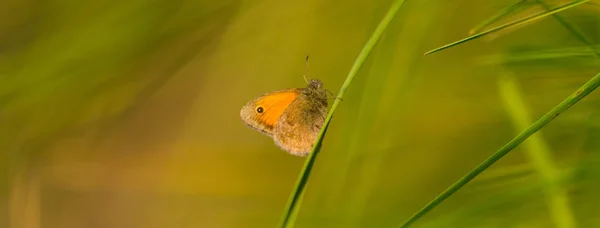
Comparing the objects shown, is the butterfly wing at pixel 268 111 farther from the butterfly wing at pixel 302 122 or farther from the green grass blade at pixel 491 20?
the green grass blade at pixel 491 20

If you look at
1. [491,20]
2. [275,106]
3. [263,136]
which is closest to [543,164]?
[491,20]

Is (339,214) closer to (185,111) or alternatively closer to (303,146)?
(303,146)

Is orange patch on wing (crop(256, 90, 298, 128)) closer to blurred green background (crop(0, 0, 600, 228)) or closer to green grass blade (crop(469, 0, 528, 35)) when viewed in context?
blurred green background (crop(0, 0, 600, 228))

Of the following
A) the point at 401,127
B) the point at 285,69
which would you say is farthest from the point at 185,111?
the point at 401,127

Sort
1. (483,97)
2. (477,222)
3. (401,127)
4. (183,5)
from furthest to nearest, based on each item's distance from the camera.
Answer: (183,5), (401,127), (483,97), (477,222)

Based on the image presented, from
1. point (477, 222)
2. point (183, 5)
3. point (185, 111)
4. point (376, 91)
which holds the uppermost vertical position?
point (183, 5)

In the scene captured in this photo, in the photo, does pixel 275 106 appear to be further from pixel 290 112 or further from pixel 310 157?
pixel 310 157
